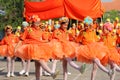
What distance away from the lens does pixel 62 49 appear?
12211 mm

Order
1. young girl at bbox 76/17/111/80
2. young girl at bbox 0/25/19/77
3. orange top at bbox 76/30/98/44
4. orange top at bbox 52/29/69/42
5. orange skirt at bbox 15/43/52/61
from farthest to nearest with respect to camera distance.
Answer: young girl at bbox 0/25/19/77, orange top at bbox 52/29/69/42, orange top at bbox 76/30/98/44, young girl at bbox 76/17/111/80, orange skirt at bbox 15/43/52/61

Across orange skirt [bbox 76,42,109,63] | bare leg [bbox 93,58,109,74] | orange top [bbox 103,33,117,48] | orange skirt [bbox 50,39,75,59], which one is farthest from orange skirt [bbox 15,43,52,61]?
orange top [bbox 103,33,117,48]

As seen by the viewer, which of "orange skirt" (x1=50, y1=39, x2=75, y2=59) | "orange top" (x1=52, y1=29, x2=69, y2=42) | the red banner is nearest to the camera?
"orange skirt" (x1=50, y1=39, x2=75, y2=59)

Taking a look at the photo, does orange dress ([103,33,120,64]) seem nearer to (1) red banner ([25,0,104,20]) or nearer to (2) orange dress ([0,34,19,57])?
(2) orange dress ([0,34,19,57])

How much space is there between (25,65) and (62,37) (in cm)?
449

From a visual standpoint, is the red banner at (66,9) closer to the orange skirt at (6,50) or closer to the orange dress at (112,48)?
the orange skirt at (6,50)

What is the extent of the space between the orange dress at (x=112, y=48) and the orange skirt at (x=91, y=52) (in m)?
0.19

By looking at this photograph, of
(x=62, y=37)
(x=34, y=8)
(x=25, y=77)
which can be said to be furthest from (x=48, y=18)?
(x=62, y=37)

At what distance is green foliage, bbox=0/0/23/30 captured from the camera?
2688 centimetres

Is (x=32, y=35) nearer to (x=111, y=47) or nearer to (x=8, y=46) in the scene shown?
(x=111, y=47)

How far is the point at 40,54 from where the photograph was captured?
10852 mm

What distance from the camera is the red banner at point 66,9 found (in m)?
17.5

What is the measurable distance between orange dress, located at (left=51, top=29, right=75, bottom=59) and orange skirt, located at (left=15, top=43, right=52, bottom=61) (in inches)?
30.3

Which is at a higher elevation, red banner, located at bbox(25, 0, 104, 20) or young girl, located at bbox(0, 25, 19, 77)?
red banner, located at bbox(25, 0, 104, 20)
